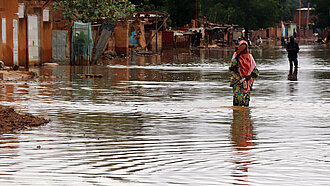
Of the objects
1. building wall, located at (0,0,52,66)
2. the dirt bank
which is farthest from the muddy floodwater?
building wall, located at (0,0,52,66)

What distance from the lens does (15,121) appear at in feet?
33.2

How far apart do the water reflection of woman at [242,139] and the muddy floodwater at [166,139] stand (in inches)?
0.5

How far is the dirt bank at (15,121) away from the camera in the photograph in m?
9.79

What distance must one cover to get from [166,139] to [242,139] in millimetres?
962

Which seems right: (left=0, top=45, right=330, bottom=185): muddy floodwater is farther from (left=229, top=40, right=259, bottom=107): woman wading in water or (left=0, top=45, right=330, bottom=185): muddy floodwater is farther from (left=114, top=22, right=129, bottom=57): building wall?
(left=114, top=22, right=129, bottom=57): building wall

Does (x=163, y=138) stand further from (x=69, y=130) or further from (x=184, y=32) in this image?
(x=184, y=32)

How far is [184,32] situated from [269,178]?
5872cm

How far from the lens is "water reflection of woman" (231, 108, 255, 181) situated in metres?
6.87

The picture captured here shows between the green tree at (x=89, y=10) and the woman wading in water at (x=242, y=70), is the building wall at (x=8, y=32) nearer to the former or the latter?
the green tree at (x=89, y=10)

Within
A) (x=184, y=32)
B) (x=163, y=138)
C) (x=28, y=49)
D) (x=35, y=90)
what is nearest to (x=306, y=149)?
(x=163, y=138)

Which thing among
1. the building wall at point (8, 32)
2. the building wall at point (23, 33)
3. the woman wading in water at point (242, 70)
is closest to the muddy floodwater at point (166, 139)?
the woman wading in water at point (242, 70)

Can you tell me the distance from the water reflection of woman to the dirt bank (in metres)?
2.83

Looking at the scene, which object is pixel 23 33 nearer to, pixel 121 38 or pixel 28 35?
pixel 28 35

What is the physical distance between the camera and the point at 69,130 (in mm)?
9750
